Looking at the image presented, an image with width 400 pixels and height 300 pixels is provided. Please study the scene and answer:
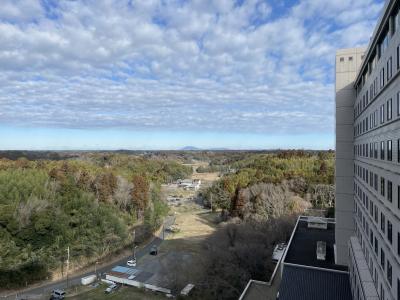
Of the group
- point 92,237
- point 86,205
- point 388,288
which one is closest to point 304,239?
point 388,288

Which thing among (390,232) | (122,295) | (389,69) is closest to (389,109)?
(389,69)

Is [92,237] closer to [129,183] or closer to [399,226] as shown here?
[129,183]

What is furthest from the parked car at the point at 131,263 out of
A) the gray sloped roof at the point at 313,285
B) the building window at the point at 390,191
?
the building window at the point at 390,191

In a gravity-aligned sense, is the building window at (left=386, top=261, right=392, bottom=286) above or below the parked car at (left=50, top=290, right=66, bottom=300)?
above

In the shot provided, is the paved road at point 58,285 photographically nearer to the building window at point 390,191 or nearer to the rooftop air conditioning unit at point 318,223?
the rooftop air conditioning unit at point 318,223

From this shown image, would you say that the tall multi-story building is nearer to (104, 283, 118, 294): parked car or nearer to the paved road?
(104, 283, 118, 294): parked car

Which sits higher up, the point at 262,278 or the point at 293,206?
the point at 293,206

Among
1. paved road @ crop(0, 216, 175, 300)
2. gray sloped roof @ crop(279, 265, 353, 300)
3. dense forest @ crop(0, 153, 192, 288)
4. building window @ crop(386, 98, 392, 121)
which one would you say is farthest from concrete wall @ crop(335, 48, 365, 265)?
dense forest @ crop(0, 153, 192, 288)
